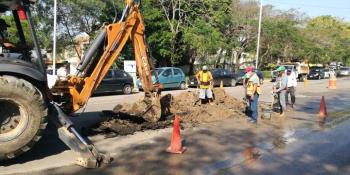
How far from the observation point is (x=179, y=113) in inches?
511

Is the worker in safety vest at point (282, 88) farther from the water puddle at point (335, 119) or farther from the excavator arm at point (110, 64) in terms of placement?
the excavator arm at point (110, 64)

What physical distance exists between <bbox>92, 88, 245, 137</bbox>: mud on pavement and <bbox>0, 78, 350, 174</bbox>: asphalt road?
0.40 meters

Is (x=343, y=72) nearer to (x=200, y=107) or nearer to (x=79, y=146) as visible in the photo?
(x=200, y=107)

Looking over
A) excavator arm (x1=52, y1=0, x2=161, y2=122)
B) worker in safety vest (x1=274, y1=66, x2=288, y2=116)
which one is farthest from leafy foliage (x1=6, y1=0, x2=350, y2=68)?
excavator arm (x1=52, y1=0, x2=161, y2=122)

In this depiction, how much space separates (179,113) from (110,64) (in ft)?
11.8

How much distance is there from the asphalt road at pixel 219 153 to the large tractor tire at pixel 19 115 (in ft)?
1.30

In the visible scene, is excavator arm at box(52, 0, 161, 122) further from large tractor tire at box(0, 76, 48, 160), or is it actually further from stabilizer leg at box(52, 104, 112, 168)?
large tractor tire at box(0, 76, 48, 160)

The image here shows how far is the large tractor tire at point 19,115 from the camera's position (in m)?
7.22

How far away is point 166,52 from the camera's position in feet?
123

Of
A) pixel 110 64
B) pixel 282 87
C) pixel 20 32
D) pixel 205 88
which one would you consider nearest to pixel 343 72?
pixel 282 87

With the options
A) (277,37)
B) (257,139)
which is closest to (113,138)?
(257,139)

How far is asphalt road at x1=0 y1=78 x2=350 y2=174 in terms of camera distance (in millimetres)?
7387

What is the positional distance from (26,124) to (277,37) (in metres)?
49.1

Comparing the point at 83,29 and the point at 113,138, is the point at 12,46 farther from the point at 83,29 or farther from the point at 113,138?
the point at 83,29
